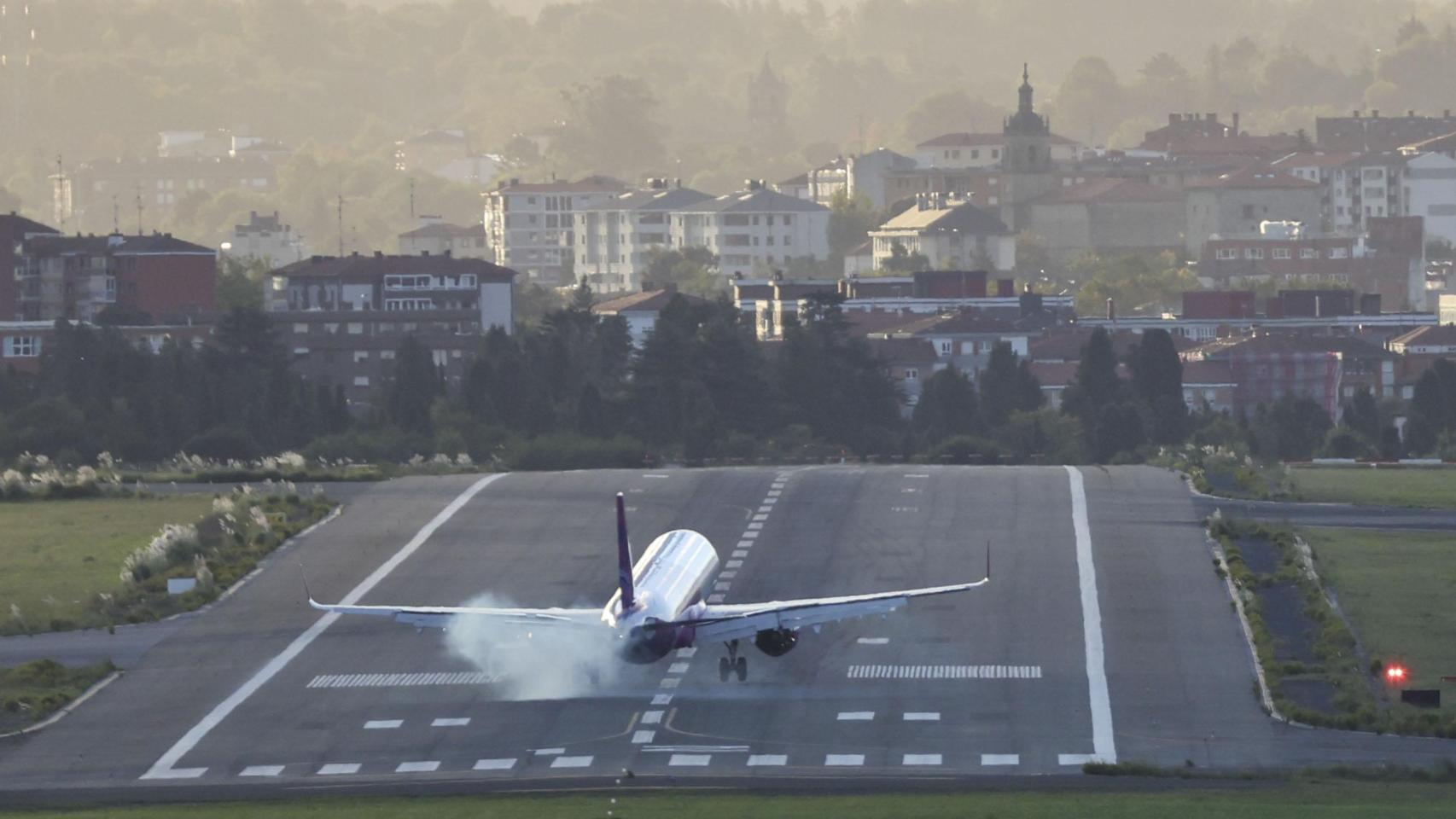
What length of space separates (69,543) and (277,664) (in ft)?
71.3

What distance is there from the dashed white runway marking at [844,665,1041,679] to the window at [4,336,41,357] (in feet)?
436

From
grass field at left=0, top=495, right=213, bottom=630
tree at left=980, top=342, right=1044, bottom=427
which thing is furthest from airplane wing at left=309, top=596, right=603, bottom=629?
tree at left=980, top=342, right=1044, bottom=427

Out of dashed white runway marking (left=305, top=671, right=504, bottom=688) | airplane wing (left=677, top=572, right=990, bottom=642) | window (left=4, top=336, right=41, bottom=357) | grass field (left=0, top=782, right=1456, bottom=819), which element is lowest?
grass field (left=0, top=782, right=1456, bottom=819)

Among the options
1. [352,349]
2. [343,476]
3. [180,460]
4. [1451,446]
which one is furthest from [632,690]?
[352,349]

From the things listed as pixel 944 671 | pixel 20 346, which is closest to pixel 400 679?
pixel 944 671

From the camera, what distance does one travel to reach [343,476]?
81.9 meters

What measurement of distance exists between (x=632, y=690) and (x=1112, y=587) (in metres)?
13.2

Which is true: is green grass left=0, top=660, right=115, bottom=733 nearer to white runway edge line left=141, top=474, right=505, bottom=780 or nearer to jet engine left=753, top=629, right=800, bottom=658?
white runway edge line left=141, top=474, right=505, bottom=780

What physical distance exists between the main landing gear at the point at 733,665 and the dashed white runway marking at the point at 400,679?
13.6 ft

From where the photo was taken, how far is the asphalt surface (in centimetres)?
4544

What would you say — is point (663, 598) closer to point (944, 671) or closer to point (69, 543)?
point (944, 671)

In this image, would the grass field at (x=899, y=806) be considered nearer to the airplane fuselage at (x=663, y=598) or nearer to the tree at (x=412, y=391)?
the airplane fuselage at (x=663, y=598)

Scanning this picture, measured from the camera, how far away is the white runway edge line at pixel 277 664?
46000 millimetres

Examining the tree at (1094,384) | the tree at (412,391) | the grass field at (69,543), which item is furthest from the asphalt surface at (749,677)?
the tree at (1094,384)
